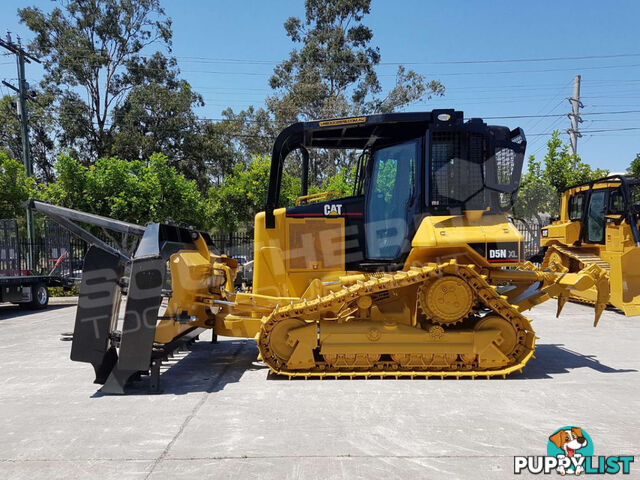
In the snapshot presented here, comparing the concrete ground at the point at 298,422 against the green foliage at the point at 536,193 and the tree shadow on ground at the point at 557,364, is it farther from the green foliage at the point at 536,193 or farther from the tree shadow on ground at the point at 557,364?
the green foliage at the point at 536,193

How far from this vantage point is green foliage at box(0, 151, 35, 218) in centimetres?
1698

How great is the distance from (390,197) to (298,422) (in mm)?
2976

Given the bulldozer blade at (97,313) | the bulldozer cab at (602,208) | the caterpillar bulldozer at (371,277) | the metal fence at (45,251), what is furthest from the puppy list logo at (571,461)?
the metal fence at (45,251)

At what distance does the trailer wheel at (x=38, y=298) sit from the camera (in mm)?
12695

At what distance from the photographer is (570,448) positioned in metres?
3.53

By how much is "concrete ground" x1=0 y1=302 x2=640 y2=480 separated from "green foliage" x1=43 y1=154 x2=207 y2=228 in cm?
1042

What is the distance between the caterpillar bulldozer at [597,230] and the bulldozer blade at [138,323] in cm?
686

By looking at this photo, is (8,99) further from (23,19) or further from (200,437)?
(200,437)

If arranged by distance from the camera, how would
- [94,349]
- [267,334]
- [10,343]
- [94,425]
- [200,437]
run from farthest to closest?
[10,343] < [267,334] < [94,349] < [94,425] < [200,437]

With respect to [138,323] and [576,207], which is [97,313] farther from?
[576,207]

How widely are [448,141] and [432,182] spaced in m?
0.53

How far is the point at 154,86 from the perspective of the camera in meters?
29.7

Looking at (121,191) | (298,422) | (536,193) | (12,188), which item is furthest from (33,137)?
(298,422)

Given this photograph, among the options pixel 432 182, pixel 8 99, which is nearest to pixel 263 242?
pixel 432 182
